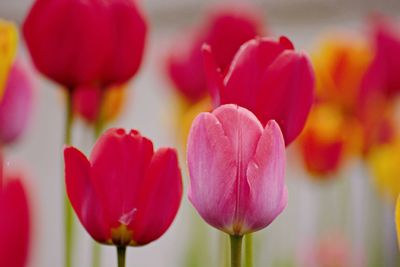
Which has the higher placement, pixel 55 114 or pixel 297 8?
pixel 297 8

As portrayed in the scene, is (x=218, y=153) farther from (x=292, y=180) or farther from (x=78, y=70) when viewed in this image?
(x=292, y=180)

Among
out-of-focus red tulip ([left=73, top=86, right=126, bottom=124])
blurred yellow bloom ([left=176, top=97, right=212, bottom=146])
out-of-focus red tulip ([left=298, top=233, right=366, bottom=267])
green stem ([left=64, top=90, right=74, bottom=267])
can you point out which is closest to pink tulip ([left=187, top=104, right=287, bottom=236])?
green stem ([left=64, top=90, right=74, bottom=267])

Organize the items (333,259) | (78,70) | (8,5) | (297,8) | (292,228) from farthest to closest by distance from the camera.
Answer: (8,5), (297,8), (292,228), (333,259), (78,70)

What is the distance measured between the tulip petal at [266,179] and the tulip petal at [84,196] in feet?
0.19

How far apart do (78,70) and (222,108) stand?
163 millimetres

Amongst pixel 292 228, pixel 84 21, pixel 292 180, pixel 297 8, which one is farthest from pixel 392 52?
pixel 297 8

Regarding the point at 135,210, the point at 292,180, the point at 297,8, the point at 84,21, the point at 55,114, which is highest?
the point at 297,8

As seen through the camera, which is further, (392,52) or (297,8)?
(297,8)

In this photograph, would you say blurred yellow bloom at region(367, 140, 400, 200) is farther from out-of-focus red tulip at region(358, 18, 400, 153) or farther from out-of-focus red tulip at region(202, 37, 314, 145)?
out-of-focus red tulip at region(202, 37, 314, 145)

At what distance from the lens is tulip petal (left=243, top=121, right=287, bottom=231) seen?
317 mm

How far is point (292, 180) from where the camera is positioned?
2.03 metres

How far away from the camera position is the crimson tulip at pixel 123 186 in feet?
1.09

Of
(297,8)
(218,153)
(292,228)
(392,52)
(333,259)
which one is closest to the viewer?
(218,153)

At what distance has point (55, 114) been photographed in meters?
2.62
